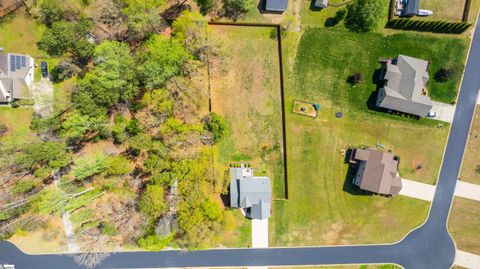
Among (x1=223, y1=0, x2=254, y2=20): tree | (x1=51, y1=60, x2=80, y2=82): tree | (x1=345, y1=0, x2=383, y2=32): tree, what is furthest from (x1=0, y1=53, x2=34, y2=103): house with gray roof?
(x1=345, y1=0, x2=383, y2=32): tree

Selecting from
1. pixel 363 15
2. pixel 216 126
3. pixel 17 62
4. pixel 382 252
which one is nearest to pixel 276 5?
pixel 363 15

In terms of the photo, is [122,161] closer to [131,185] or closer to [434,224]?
[131,185]

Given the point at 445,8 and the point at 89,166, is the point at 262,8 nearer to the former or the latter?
the point at 445,8

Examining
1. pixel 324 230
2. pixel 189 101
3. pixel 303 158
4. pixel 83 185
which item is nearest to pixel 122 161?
pixel 83 185

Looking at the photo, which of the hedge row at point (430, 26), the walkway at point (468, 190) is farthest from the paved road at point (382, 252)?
the hedge row at point (430, 26)

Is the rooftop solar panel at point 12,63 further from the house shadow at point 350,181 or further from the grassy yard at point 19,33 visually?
the house shadow at point 350,181

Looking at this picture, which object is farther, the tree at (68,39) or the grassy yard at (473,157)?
the grassy yard at (473,157)

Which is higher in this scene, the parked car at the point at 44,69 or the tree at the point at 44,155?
the parked car at the point at 44,69
